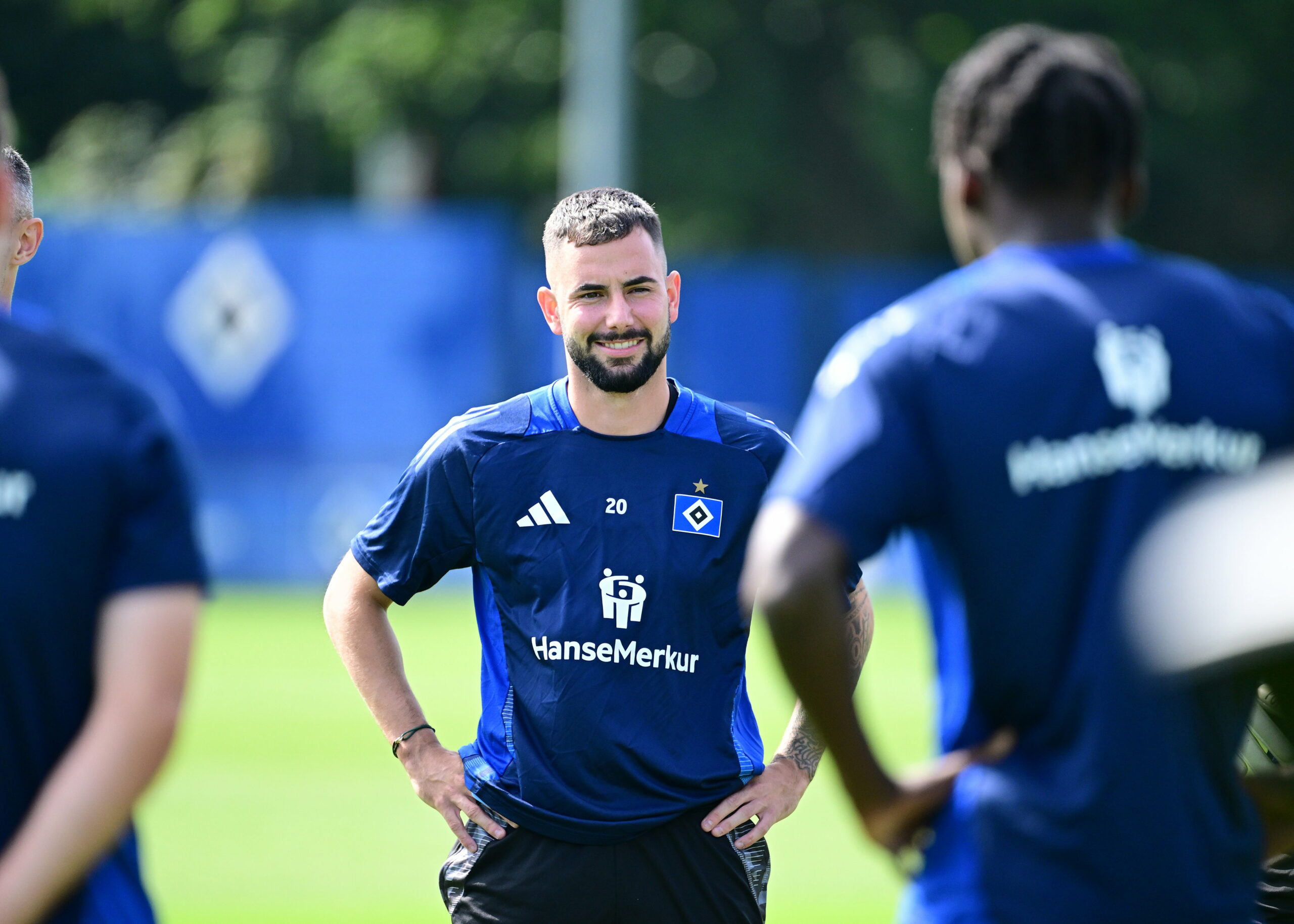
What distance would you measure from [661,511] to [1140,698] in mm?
1734

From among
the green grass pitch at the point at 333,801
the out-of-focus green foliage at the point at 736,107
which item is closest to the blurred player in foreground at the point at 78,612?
the green grass pitch at the point at 333,801

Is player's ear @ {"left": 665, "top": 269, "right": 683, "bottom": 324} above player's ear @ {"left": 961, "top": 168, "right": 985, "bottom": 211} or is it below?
above

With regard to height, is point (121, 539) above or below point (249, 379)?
below

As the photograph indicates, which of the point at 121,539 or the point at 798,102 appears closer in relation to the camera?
the point at 121,539

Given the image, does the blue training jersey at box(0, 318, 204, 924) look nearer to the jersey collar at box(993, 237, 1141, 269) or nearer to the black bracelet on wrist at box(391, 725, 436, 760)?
the jersey collar at box(993, 237, 1141, 269)

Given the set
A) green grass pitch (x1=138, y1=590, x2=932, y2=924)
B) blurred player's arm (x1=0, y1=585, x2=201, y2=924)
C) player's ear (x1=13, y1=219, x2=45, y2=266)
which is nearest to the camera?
blurred player's arm (x1=0, y1=585, x2=201, y2=924)

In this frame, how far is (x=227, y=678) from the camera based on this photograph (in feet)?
51.0

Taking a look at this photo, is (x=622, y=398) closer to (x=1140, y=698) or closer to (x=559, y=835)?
(x=559, y=835)

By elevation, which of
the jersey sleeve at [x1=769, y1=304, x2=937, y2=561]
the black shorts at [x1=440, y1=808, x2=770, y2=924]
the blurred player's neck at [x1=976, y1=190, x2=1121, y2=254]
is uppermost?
the blurred player's neck at [x1=976, y1=190, x2=1121, y2=254]

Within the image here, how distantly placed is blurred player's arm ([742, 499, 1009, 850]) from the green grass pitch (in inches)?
70.0

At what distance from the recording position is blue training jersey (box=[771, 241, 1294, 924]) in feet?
8.72

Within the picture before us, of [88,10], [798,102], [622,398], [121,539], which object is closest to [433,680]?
[622,398]

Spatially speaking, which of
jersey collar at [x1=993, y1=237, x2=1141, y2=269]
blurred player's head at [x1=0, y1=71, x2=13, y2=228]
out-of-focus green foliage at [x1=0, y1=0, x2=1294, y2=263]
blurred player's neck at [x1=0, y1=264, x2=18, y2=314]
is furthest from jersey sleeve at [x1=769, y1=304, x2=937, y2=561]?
out-of-focus green foliage at [x1=0, y1=0, x2=1294, y2=263]

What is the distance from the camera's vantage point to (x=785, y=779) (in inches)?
168
